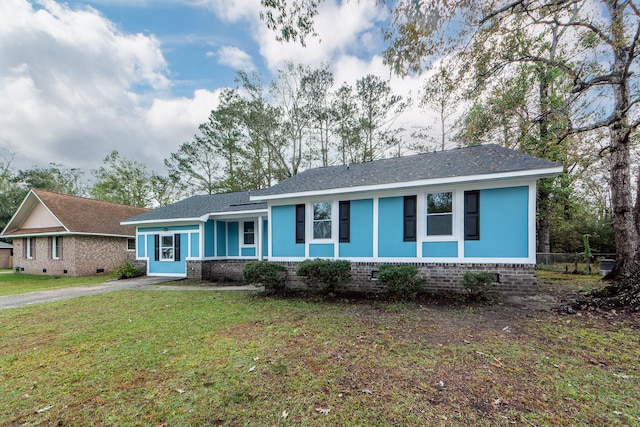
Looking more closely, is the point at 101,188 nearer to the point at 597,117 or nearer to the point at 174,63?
the point at 174,63

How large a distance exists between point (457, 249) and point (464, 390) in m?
5.55

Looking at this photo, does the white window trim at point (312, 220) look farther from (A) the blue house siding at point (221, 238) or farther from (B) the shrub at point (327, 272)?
(A) the blue house siding at point (221, 238)

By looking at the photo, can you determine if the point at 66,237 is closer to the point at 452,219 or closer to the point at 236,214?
the point at 236,214

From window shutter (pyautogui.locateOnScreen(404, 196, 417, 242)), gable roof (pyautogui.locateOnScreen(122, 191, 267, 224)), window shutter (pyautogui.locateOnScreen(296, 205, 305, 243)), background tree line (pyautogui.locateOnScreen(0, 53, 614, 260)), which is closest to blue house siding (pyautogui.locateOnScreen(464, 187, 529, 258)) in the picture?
window shutter (pyautogui.locateOnScreen(404, 196, 417, 242))

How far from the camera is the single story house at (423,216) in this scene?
7.42m

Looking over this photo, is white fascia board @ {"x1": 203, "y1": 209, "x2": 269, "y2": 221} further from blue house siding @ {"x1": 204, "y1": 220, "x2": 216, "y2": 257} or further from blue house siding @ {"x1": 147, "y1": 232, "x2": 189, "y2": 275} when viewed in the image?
blue house siding @ {"x1": 147, "y1": 232, "x2": 189, "y2": 275}

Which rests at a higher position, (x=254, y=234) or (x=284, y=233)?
(x=284, y=233)

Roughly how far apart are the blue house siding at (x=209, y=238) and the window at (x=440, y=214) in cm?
1022

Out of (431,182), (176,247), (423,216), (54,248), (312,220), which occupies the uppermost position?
(431,182)

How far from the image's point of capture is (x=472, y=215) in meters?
7.88

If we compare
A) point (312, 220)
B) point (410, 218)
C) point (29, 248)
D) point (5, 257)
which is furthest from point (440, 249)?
point (5, 257)

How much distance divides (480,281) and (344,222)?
4369 millimetres

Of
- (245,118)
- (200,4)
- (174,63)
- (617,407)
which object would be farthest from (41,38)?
(617,407)

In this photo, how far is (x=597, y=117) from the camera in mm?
11266
